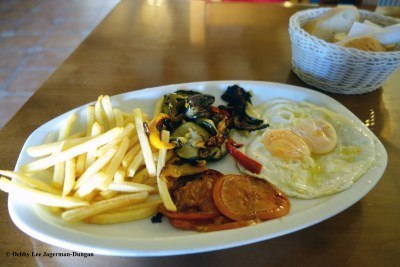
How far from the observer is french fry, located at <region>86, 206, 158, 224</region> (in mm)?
1377

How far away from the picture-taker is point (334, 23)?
2406mm

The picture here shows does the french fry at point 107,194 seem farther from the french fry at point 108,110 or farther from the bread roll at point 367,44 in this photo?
the bread roll at point 367,44

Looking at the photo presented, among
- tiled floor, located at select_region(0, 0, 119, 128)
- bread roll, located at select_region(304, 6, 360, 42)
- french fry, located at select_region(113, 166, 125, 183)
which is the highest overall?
bread roll, located at select_region(304, 6, 360, 42)

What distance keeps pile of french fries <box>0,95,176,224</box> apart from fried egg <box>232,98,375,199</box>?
53 cm

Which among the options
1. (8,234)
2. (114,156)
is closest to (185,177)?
(114,156)

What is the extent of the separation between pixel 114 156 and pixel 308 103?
132 cm

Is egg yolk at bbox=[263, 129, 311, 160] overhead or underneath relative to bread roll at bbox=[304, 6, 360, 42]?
underneath

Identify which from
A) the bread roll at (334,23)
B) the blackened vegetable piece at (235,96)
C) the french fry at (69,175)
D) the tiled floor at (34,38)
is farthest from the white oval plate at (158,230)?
the tiled floor at (34,38)

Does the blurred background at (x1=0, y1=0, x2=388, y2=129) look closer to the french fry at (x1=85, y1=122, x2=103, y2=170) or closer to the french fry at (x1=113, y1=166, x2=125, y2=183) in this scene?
the french fry at (x1=85, y1=122, x2=103, y2=170)

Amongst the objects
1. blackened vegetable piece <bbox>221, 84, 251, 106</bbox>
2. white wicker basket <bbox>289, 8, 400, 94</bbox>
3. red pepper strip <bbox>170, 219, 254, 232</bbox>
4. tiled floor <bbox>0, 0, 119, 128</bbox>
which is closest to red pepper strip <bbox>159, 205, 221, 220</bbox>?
red pepper strip <bbox>170, 219, 254, 232</bbox>

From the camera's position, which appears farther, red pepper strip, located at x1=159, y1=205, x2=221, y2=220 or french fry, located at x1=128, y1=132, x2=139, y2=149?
french fry, located at x1=128, y1=132, x2=139, y2=149

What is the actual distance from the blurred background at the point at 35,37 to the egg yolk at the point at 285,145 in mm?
2758

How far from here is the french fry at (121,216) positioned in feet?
4.52

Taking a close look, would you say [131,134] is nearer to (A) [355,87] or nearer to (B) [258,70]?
(B) [258,70]
